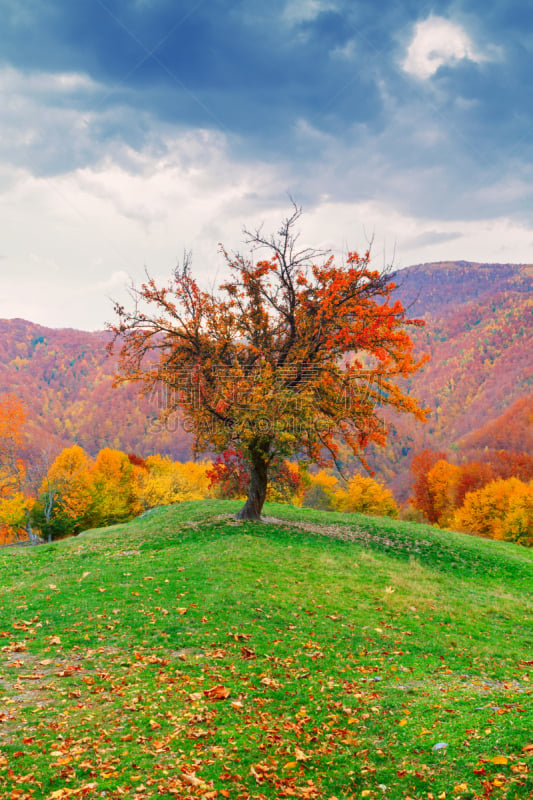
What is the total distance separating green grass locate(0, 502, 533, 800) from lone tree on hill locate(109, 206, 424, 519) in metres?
4.95

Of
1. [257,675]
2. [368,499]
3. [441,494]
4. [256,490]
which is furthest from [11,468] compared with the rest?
[441,494]

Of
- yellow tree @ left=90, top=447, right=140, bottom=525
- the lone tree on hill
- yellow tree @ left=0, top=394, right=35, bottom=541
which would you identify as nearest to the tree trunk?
the lone tree on hill

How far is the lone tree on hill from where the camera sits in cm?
1951

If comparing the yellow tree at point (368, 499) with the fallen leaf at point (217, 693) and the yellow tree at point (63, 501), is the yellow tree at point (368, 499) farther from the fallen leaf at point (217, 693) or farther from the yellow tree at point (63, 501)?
the fallen leaf at point (217, 693)

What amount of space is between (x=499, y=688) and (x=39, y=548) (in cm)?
2002

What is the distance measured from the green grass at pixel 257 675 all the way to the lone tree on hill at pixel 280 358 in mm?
4952

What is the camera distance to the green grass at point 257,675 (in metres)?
5.94

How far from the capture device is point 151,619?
37.9ft

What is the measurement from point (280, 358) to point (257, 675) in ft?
47.5

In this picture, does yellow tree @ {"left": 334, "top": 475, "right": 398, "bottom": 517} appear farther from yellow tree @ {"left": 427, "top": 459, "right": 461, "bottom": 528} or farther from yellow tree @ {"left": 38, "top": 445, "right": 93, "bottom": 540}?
yellow tree @ {"left": 38, "top": 445, "right": 93, "bottom": 540}

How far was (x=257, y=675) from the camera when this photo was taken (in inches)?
362

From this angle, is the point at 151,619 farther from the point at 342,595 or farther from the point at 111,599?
the point at 342,595

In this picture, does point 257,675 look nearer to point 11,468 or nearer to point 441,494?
point 11,468

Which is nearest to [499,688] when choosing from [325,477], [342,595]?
[342,595]
